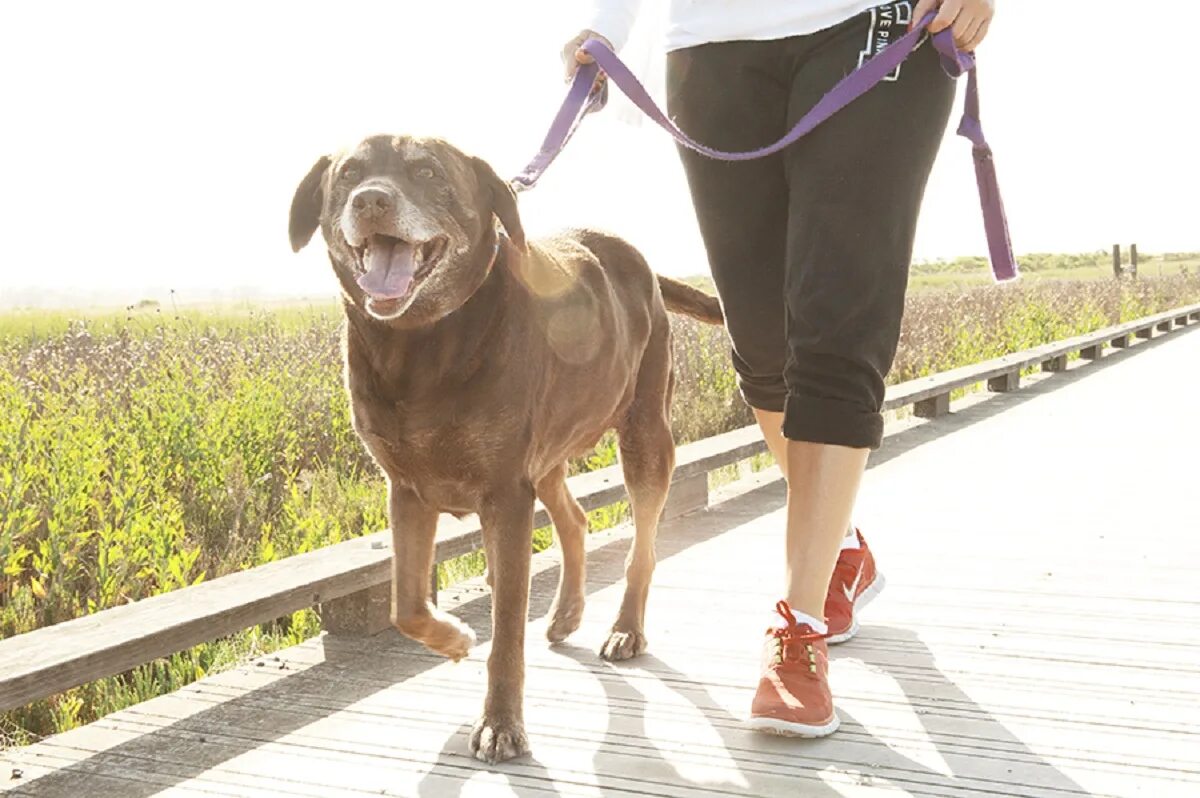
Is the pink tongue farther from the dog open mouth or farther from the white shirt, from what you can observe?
the white shirt

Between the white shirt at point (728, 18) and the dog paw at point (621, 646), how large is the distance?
1.49 metres

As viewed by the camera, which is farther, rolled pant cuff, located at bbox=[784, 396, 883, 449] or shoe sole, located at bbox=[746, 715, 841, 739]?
rolled pant cuff, located at bbox=[784, 396, 883, 449]

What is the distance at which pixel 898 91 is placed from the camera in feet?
8.63

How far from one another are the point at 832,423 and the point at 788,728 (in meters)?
0.65

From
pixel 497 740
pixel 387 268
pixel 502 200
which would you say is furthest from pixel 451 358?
pixel 497 740

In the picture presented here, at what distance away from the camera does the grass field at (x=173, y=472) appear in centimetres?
355

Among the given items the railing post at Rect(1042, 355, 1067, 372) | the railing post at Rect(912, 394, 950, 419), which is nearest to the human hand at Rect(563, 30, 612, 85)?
the railing post at Rect(912, 394, 950, 419)

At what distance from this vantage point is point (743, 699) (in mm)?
2773

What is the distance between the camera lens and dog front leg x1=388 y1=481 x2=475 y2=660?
2682 mm

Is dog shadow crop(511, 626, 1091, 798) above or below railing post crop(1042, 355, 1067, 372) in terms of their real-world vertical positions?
above

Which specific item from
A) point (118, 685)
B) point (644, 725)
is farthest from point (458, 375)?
point (118, 685)

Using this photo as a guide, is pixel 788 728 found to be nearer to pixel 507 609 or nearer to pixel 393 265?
pixel 507 609

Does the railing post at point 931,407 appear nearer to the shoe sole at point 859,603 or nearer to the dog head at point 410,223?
the shoe sole at point 859,603

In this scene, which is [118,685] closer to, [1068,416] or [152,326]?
[152,326]
